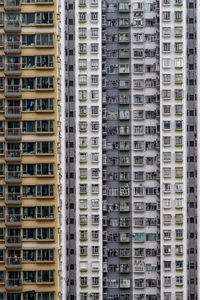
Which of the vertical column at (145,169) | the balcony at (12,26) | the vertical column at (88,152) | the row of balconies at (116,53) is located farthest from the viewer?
the row of balconies at (116,53)

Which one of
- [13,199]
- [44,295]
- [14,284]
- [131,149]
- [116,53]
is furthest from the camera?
[116,53]

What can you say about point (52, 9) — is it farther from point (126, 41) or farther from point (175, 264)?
point (175, 264)

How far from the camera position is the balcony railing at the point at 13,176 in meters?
40.3

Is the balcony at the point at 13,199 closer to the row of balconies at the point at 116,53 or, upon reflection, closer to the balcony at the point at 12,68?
the balcony at the point at 12,68

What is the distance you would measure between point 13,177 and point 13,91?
4.37 meters

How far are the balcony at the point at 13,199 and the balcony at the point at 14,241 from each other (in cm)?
177

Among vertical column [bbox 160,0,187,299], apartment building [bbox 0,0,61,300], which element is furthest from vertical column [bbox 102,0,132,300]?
apartment building [bbox 0,0,61,300]

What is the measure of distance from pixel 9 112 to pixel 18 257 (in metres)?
7.36

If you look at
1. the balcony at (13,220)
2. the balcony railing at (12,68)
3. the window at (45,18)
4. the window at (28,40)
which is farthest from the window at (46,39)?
the balcony at (13,220)

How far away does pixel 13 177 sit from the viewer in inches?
1592

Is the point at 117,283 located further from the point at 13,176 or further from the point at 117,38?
the point at 13,176

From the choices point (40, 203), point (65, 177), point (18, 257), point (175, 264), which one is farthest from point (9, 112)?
point (175, 264)

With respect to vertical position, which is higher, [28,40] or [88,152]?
[28,40]

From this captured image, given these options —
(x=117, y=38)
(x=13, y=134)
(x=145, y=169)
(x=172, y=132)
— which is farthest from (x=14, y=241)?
(x=117, y=38)
